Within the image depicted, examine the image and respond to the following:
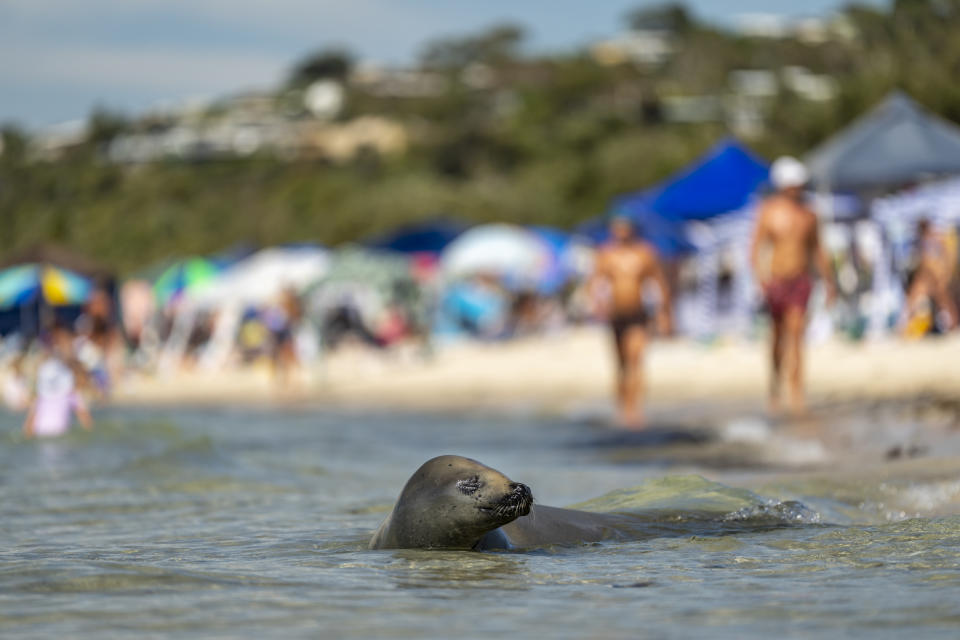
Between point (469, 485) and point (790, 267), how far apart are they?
5.87 meters

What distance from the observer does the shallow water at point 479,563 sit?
3.14 meters

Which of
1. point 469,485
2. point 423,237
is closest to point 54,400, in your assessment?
point 469,485

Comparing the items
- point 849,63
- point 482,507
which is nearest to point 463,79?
point 849,63

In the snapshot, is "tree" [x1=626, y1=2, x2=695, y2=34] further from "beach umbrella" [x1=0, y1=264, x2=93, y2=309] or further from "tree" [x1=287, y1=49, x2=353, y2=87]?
"beach umbrella" [x1=0, y1=264, x2=93, y2=309]

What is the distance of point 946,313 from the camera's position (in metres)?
13.1

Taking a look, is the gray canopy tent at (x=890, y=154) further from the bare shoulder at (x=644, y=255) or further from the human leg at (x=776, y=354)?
the human leg at (x=776, y=354)

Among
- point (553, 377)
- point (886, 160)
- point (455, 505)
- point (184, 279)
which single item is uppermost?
point (184, 279)

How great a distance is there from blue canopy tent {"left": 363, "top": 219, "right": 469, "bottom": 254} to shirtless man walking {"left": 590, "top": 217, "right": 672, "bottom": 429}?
18143mm

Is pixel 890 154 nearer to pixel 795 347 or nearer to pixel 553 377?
pixel 553 377

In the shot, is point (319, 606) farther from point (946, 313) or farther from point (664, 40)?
point (664, 40)

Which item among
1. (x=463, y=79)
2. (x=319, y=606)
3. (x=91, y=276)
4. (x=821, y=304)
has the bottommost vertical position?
(x=319, y=606)

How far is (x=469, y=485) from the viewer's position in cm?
392

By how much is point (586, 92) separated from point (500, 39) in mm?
31752

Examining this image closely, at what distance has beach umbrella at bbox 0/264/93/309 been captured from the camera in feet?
64.6
